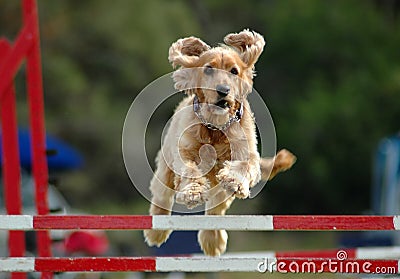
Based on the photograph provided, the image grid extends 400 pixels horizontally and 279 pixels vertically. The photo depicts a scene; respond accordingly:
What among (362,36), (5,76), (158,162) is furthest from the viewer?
(362,36)

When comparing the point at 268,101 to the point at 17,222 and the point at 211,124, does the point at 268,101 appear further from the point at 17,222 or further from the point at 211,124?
the point at 17,222

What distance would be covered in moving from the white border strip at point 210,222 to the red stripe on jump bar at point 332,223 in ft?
0.22

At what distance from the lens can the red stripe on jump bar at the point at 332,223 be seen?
3.71 metres

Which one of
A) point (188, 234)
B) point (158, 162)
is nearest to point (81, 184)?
point (188, 234)

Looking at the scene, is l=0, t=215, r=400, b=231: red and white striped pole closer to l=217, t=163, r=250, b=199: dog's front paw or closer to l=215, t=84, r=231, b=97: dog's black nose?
l=217, t=163, r=250, b=199: dog's front paw

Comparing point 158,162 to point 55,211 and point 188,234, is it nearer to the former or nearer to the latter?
point 55,211

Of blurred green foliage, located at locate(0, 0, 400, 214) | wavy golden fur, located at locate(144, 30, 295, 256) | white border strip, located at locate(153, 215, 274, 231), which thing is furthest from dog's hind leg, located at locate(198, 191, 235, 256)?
blurred green foliage, located at locate(0, 0, 400, 214)

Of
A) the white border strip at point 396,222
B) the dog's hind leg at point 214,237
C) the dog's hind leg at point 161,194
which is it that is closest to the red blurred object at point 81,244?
the dog's hind leg at point 161,194

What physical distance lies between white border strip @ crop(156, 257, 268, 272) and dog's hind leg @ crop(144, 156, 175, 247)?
2.35 feet

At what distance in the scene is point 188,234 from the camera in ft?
25.2

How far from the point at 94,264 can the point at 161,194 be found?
0.78m

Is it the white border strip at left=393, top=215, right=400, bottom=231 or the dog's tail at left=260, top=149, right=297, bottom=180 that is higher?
the dog's tail at left=260, top=149, right=297, bottom=180

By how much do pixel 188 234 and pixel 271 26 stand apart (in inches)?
396

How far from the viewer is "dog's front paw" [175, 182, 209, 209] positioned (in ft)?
12.8
